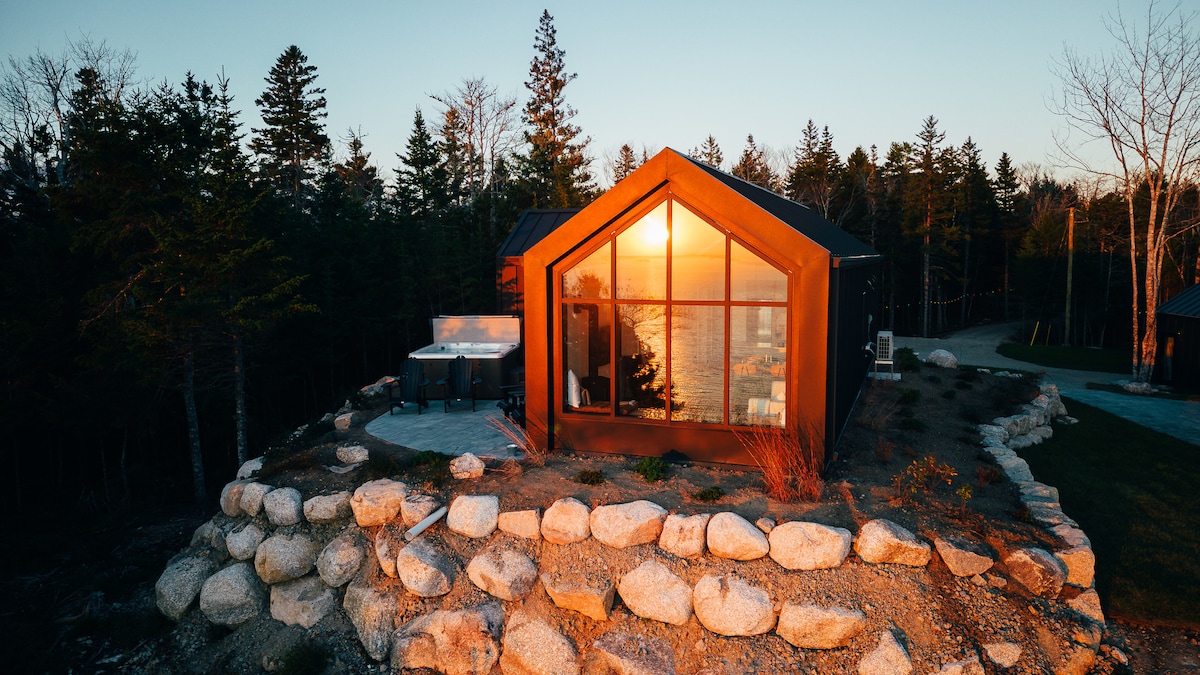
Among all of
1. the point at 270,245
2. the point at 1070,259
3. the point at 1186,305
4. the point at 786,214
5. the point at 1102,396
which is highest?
the point at 786,214

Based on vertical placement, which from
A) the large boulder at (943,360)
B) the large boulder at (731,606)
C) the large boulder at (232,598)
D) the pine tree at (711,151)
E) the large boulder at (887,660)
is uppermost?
the pine tree at (711,151)

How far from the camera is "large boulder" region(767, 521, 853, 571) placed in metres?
6.24

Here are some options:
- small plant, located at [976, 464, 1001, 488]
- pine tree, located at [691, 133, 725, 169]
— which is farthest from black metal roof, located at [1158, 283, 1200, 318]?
pine tree, located at [691, 133, 725, 169]

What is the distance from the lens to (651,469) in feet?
25.4

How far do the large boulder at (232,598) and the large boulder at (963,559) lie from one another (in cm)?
776

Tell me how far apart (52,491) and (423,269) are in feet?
38.3

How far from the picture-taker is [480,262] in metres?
22.9

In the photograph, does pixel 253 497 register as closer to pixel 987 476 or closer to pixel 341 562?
pixel 341 562

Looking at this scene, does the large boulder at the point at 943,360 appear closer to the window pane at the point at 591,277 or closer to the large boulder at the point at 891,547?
the large boulder at the point at 891,547

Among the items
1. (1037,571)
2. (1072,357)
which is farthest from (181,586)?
(1072,357)

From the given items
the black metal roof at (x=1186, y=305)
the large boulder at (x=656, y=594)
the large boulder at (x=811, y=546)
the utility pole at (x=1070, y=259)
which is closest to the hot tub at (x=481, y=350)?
the large boulder at (x=656, y=594)

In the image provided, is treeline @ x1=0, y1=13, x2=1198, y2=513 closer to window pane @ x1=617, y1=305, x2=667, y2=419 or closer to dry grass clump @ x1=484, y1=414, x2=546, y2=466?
dry grass clump @ x1=484, y1=414, x2=546, y2=466

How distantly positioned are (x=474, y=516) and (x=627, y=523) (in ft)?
5.95

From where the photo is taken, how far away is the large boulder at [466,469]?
8042 millimetres
